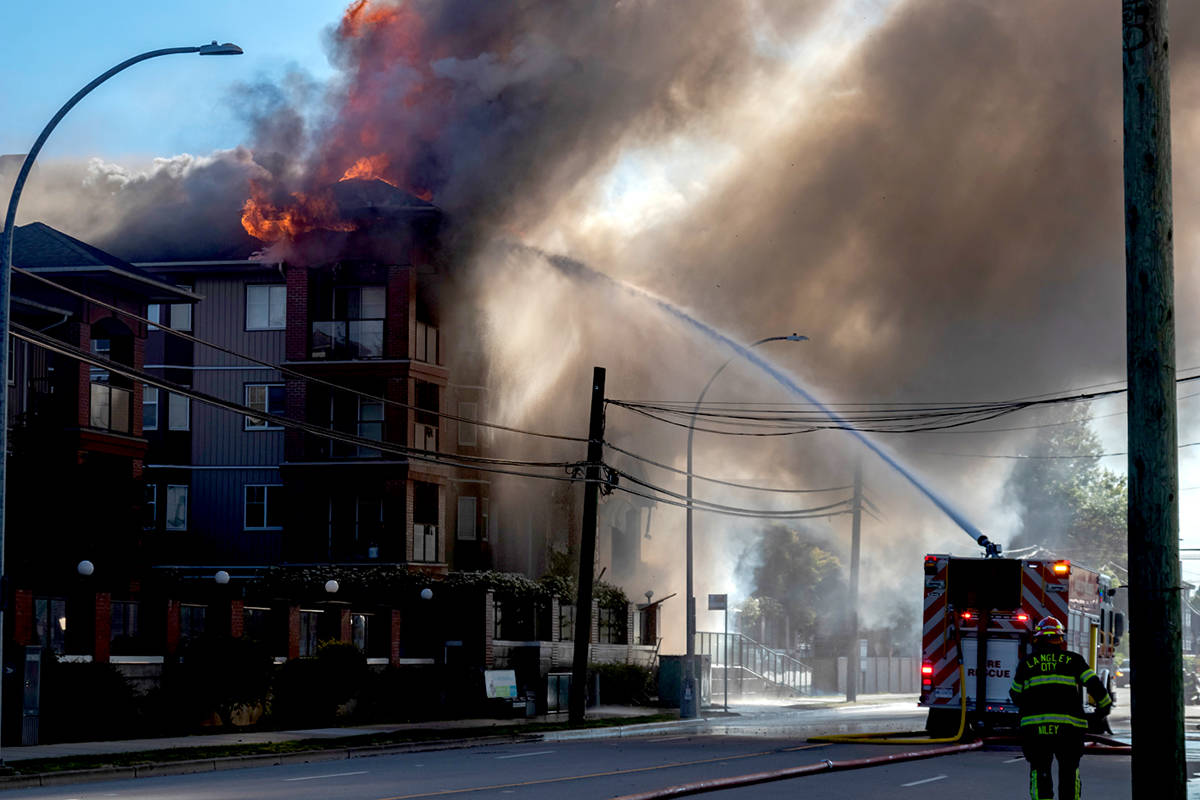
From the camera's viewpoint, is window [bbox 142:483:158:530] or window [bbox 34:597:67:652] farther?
window [bbox 142:483:158:530]

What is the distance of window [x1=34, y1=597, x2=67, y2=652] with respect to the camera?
26484 mm

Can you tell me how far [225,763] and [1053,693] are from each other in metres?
13.2

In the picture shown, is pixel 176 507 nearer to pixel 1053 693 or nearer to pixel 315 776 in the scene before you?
pixel 315 776

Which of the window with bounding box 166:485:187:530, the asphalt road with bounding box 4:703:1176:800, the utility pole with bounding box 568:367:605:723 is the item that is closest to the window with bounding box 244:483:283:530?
the window with bounding box 166:485:187:530

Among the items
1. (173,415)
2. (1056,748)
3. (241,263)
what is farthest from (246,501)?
(1056,748)

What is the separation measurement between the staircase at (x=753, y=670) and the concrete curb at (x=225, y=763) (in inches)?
1122

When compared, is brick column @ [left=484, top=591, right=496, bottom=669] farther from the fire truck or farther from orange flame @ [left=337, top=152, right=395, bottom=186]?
the fire truck

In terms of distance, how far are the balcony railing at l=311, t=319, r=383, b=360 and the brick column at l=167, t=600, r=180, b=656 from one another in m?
20.1

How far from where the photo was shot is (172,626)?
2891cm

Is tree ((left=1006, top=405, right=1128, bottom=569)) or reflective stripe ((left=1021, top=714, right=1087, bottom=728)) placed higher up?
tree ((left=1006, top=405, right=1128, bottom=569))

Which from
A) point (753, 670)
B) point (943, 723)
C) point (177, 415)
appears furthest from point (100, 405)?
point (753, 670)

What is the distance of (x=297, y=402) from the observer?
49062mm

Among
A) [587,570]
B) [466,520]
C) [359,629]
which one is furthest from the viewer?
[466,520]

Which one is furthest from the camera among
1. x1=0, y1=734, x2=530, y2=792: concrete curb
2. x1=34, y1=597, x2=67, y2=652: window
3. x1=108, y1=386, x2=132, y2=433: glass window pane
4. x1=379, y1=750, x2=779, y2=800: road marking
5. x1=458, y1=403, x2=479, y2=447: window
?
x1=458, y1=403, x2=479, y2=447: window
